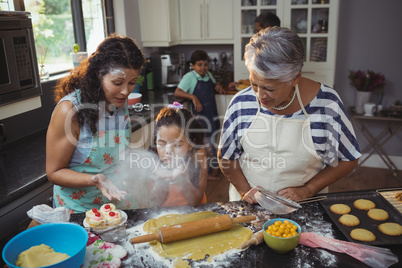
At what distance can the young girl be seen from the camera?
185cm

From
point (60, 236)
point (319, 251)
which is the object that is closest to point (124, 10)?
point (60, 236)

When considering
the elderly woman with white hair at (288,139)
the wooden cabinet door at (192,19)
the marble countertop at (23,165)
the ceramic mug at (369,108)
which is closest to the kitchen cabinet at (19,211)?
the marble countertop at (23,165)

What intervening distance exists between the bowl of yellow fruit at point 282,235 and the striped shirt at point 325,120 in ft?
1.50

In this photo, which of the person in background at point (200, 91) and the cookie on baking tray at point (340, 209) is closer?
the cookie on baking tray at point (340, 209)

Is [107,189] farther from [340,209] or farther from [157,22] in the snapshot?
[157,22]

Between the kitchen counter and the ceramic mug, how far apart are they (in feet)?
9.22

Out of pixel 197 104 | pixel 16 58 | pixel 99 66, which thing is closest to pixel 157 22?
Result: pixel 197 104

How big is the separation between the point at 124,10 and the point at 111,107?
235cm

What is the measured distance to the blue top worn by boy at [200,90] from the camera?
12.2ft

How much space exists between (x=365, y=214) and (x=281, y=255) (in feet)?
1.57

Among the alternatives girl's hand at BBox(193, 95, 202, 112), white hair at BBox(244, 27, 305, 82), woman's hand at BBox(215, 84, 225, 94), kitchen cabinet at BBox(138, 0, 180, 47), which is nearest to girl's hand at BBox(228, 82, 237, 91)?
woman's hand at BBox(215, 84, 225, 94)

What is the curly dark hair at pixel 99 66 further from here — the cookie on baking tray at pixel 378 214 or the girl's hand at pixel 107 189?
the cookie on baking tray at pixel 378 214

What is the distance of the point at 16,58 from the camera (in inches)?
72.7

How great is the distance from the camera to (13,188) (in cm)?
175
